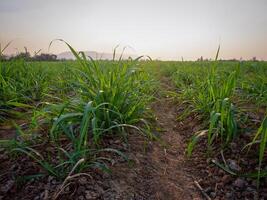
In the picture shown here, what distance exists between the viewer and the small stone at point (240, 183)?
A: 146 centimetres

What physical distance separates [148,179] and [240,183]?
0.58 meters

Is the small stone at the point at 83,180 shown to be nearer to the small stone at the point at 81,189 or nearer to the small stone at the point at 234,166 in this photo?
the small stone at the point at 81,189

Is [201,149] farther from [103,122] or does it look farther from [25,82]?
[25,82]

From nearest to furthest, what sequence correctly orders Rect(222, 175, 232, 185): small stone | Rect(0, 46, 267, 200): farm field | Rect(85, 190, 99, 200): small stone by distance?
Rect(85, 190, 99, 200): small stone < Rect(0, 46, 267, 200): farm field < Rect(222, 175, 232, 185): small stone

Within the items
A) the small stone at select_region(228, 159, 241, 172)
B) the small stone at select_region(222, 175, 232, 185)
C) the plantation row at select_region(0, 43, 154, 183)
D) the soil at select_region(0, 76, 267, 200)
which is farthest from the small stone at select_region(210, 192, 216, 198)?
the plantation row at select_region(0, 43, 154, 183)

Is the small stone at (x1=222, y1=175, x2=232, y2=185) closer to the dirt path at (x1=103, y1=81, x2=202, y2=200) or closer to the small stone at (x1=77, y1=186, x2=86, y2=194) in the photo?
the dirt path at (x1=103, y1=81, x2=202, y2=200)

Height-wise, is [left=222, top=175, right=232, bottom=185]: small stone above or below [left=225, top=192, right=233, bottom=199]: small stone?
above

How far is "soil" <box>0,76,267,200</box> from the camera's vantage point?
4.34 ft

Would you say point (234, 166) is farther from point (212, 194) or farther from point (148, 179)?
point (148, 179)

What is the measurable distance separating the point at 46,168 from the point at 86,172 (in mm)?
234

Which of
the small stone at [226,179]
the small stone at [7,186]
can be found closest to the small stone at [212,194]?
the small stone at [226,179]

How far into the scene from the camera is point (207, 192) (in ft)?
4.81

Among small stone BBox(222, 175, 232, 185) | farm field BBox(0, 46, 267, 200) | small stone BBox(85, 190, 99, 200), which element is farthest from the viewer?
small stone BBox(222, 175, 232, 185)

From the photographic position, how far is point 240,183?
4.83ft
